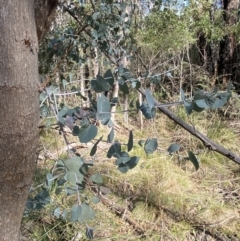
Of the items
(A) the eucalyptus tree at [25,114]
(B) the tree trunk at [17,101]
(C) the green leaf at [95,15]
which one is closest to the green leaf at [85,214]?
(A) the eucalyptus tree at [25,114]

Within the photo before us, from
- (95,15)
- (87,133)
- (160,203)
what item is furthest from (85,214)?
(160,203)

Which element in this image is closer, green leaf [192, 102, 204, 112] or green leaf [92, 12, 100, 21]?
green leaf [192, 102, 204, 112]

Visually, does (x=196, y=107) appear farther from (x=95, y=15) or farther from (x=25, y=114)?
(x=95, y=15)

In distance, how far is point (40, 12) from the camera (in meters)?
0.61

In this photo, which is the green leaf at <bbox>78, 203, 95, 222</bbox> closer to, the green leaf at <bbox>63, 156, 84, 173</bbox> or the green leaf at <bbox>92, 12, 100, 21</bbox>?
the green leaf at <bbox>63, 156, 84, 173</bbox>

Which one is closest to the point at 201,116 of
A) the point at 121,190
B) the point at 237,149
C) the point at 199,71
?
the point at 237,149

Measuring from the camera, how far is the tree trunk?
0.47m

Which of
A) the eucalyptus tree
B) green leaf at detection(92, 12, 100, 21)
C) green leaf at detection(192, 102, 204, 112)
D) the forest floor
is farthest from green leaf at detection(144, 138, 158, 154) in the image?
green leaf at detection(92, 12, 100, 21)

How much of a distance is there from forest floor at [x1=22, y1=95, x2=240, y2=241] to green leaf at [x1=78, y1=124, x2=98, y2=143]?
675mm

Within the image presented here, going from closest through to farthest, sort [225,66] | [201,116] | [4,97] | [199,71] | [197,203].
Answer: [4,97], [197,203], [201,116], [199,71], [225,66]

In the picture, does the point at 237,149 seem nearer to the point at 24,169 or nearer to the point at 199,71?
the point at 199,71

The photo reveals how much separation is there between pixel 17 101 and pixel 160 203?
1.54 meters

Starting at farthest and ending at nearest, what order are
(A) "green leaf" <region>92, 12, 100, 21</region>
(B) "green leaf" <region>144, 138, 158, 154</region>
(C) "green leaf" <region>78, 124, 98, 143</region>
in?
(A) "green leaf" <region>92, 12, 100, 21</region>
(B) "green leaf" <region>144, 138, 158, 154</region>
(C) "green leaf" <region>78, 124, 98, 143</region>

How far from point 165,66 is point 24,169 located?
3.14m
